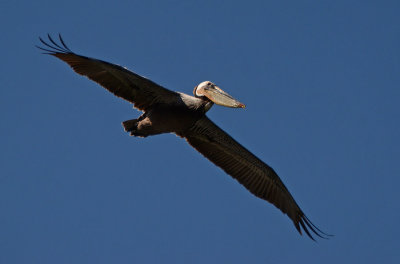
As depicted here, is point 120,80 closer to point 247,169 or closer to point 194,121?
point 194,121

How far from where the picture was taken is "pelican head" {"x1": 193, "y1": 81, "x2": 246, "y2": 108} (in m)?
10.5

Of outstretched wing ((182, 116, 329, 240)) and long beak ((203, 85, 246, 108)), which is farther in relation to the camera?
outstretched wing ((182, 116, 329, 240))

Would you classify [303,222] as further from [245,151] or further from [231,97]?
[231,97]

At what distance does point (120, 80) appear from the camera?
34.6ft

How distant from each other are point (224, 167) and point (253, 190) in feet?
2.53

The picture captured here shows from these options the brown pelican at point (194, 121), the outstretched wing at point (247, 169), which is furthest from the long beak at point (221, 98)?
the outstretched wing at point (247, 169)

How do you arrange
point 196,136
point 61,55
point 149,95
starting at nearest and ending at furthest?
point 61,55 < point 149,95 < point 196,136

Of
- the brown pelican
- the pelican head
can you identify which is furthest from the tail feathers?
the pelican head

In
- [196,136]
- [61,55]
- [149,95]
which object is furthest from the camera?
[196,136]

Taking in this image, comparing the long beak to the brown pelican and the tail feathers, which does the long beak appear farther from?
the tail feathers

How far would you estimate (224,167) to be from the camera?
39.4 feet

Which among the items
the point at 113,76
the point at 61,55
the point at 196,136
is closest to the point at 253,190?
the point at 196,136

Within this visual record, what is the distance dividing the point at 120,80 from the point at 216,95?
179 centimetres

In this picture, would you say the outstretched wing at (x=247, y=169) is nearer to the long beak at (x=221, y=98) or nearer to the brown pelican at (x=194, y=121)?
the brown pelican at (x=194, y=121)
